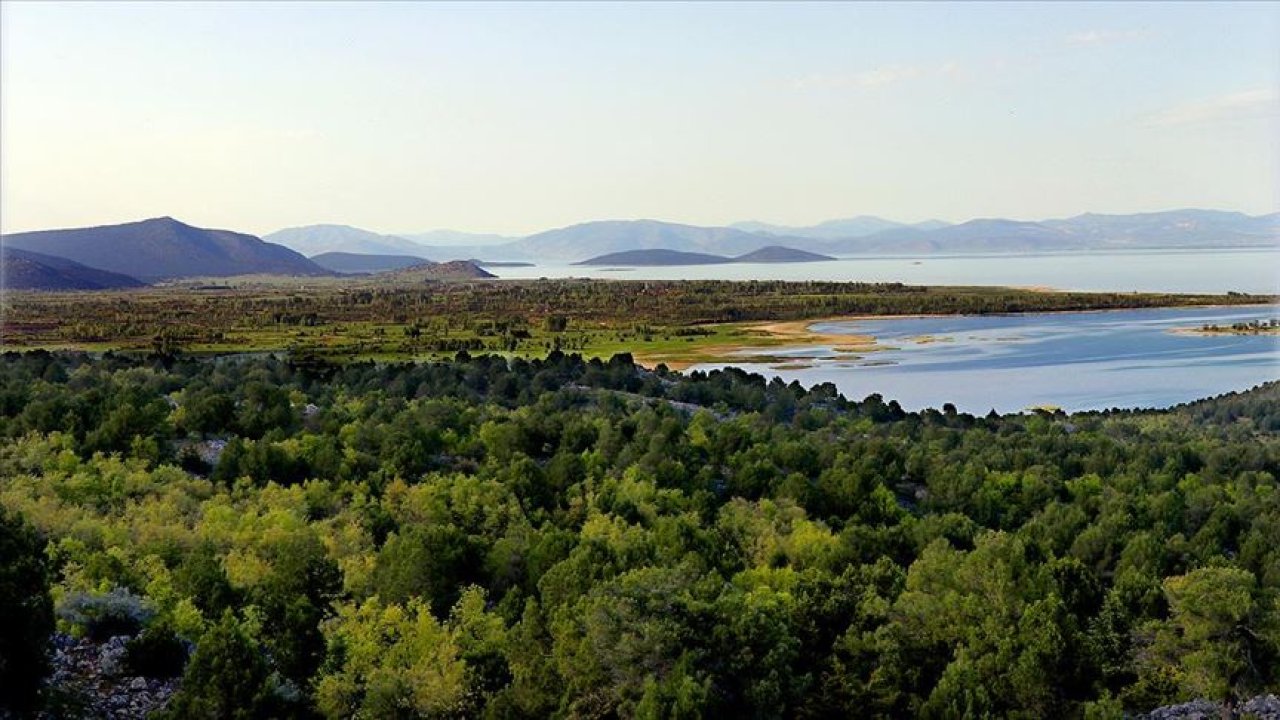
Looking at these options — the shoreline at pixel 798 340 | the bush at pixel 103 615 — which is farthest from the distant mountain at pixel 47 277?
the bush at pixel 103 615

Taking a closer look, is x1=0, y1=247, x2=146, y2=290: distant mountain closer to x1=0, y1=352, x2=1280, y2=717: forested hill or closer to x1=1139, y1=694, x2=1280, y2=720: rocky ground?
x1=0, y1=352, x2=1280, y2=717: forested hill

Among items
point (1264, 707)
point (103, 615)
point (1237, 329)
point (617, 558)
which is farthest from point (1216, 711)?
point (1237, 329)

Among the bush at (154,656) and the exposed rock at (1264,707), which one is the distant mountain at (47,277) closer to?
the bush at (154,656)

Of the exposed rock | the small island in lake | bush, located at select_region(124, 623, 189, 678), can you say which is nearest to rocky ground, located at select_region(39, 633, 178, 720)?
bush, located at select_region(124, 623, 189, 678)

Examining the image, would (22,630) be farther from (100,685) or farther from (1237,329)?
(1237,329)

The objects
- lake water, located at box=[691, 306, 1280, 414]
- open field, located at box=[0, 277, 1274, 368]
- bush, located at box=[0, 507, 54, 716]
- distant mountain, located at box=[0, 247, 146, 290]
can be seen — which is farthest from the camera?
distant mountain, located at box=[0, 247, 146, 290]

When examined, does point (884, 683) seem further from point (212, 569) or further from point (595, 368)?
point (595, 368)

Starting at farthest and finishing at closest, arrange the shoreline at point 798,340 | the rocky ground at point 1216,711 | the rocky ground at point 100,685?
1. the shoreline at point 798,340
2. the rocky ground at point 1216,711
3. the rocky ground at point 100,685
